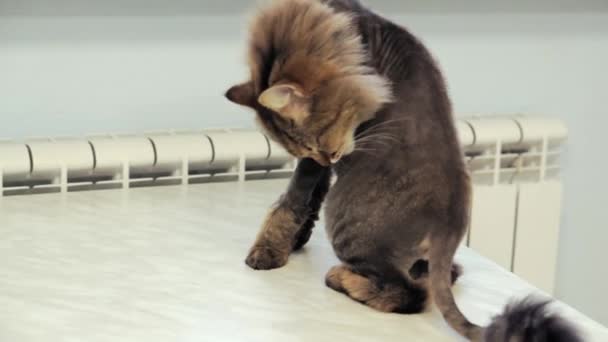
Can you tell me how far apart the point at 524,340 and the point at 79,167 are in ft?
2.59

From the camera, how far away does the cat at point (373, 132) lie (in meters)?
1.01

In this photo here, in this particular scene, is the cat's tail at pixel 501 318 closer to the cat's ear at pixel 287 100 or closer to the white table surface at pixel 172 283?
the white table surface at pixel 172 283

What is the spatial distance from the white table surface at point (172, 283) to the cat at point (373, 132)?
5 centimetres

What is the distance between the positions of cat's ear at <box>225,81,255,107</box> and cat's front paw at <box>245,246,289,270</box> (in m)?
0.21

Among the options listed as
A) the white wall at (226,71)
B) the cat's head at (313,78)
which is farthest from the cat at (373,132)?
the white wall at (226,71)

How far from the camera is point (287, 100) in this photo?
0.99 meters

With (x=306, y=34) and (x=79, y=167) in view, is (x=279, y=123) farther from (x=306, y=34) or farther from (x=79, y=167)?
(x=79, y=167)

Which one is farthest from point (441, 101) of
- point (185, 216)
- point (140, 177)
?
point (140, 177)

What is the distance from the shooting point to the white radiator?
144 cm

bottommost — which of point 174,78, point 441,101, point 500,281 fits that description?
point 500,281

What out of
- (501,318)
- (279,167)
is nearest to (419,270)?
(501,318)

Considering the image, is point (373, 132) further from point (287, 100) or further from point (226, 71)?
point (226, 71)

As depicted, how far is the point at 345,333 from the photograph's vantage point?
1.01 m

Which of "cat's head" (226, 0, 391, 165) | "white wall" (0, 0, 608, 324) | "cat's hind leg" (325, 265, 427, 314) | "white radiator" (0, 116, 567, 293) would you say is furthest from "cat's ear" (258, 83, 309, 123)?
"white wall" (0, 0, 608, 324)
